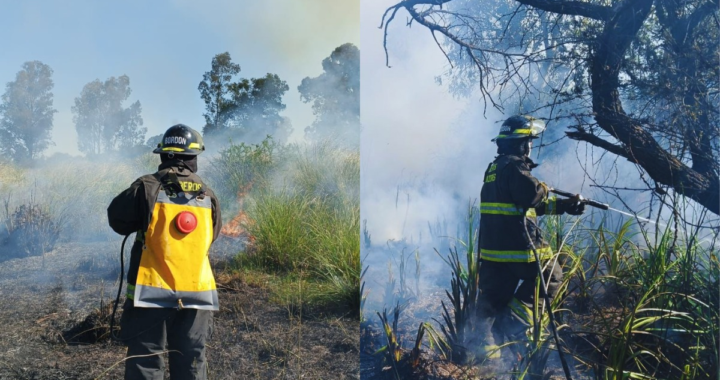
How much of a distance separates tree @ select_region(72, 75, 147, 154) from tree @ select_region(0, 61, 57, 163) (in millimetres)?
289

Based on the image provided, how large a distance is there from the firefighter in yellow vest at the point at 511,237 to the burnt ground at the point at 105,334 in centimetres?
137

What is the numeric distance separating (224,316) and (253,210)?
1481mm

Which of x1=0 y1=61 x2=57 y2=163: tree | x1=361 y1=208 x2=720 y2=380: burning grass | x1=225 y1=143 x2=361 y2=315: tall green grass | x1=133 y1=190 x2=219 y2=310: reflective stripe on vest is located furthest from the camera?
x1=0 y1=61 x2=57 y2=163: tree

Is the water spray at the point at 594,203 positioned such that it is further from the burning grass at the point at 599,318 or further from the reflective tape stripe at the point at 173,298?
the reflective tape stripe at the point at 173,298

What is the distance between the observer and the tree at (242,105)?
6.56 meters

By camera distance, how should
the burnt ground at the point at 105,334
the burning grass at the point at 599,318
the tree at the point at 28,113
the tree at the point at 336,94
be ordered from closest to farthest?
the burning grass at the point at 599,318 < the burnt ground at the point at 105,334 < the tree at the point at 28,113 < the tree at the point at 336,94

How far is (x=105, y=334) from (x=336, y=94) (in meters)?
3.35

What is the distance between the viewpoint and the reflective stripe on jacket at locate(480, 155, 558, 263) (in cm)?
364

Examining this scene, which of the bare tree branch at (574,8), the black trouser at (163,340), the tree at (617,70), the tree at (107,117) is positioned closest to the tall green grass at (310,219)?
the tree at (107,117)

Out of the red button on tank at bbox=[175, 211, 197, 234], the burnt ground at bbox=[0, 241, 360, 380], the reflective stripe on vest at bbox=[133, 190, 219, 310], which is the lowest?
the burnt ground at bbox=[0, 241, 360, 380]

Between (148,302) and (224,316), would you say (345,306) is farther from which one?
(148,302)

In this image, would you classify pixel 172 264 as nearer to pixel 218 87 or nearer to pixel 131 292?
pixel 131 292

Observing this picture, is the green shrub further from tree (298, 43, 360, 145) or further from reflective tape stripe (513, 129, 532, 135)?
reflective tape stripe (513, 129, 532, 135)

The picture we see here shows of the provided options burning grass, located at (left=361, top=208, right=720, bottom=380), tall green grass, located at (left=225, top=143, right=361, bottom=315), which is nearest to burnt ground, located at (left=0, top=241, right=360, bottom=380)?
tall green grass, located at (left=225, top=143, right=361, bottom=315)
